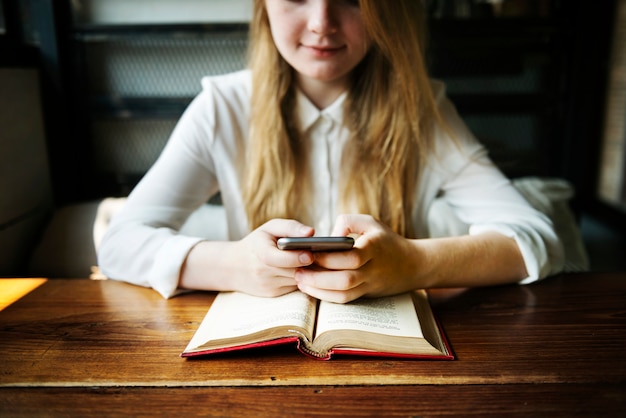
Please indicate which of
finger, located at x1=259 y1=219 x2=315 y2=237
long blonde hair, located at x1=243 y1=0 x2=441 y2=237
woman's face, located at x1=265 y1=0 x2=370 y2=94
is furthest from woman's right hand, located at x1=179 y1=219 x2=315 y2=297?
woman's face, located at x1=265 y1=0 x2=370 y2=94

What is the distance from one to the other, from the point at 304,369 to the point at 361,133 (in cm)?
73

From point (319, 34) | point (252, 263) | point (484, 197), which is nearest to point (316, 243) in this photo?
point (252, 263)

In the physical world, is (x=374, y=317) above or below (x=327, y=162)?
below

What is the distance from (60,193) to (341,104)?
4.20 feet

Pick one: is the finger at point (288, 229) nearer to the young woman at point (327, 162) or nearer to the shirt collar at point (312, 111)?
the young woman at point (327, 162)

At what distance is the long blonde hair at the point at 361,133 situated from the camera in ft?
4.03

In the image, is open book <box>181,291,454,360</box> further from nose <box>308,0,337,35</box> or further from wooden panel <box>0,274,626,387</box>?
nose <box>308,0,337,35</box>

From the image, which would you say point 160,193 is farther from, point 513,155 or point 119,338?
point 513,155

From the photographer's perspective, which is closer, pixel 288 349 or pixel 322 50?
pixel 288 349

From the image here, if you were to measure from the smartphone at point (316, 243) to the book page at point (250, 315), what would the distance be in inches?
4.3

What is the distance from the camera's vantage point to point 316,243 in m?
0.76

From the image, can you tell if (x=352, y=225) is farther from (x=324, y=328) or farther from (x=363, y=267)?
(x=324, y=328)

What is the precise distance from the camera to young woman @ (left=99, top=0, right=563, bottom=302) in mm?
1015

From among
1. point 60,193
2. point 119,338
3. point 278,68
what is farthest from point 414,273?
point 60,193
